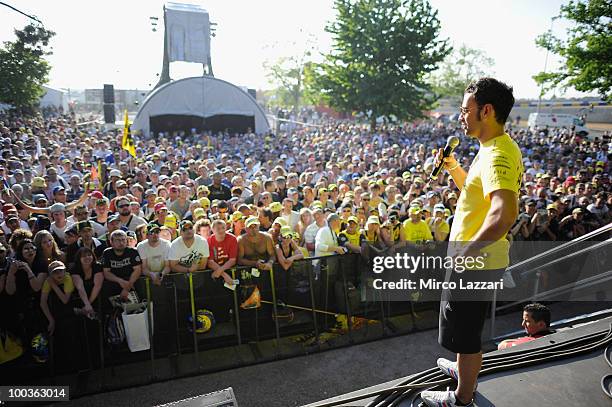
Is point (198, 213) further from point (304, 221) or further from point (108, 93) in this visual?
point (108, 93)

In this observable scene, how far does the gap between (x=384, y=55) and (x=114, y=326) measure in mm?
25561

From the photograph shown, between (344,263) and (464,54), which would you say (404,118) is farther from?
(464,54)

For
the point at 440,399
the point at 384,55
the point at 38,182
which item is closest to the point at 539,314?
the point at 440,399

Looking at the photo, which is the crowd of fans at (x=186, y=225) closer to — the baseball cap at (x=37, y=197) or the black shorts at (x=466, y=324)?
the baseball cap at (x=37, y=197)

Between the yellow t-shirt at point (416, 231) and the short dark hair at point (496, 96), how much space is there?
4846mm

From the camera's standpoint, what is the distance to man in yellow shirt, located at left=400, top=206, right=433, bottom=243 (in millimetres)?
6918

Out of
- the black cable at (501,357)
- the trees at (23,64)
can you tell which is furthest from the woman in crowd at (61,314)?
the trees at (23,64)

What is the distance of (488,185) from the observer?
209 centimetres

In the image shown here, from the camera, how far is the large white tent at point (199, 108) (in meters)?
27.2

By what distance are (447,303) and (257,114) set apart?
29.1 metres

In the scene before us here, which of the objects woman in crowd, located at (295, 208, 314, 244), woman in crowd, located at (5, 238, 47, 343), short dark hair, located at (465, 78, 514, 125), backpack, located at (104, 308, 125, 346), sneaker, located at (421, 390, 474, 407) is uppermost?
short dark hair, located at (465, 78, 514, 125)

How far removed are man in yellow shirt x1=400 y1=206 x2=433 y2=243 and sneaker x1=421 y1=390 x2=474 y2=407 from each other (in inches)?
176

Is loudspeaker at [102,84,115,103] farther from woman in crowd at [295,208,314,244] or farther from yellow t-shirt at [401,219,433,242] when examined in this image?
yellow t-shirt at [401,219,433,242]

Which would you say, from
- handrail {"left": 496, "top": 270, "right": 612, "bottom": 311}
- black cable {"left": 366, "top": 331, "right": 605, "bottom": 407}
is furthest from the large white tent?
black cable {"left": 366, "top": 331, "right": 605, "bottom": 407}
